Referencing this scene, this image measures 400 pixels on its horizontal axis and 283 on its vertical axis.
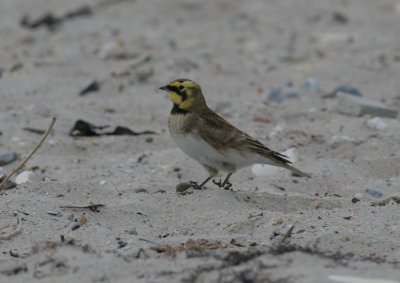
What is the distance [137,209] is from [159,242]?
26.4 inches

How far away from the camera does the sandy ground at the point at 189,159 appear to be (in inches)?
165

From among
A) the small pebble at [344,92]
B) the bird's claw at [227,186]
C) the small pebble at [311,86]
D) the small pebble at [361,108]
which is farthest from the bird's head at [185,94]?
the small pebble at [311,86]

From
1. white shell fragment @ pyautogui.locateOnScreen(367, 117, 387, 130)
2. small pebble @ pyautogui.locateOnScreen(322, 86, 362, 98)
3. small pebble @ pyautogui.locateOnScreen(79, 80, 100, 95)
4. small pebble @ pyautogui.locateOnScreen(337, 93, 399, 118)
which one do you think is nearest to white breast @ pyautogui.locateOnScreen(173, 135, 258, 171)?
white shell fragment @ pyautogui.locateOnScreen(367, 117, 387, 130)

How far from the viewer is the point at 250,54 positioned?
10.5 m

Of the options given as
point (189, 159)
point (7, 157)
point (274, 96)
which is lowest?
point (7, 157)

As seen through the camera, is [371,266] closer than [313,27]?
Yes

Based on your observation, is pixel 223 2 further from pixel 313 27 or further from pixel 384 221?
pixel 384 221

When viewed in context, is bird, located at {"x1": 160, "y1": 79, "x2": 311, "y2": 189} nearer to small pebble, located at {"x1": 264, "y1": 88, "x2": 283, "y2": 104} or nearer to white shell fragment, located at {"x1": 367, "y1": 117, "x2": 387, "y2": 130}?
white shell fragment, located at {"x1": 367, "y1": 117, "x2": 387, "y2": 130}

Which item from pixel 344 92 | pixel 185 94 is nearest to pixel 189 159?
pixel 185 94

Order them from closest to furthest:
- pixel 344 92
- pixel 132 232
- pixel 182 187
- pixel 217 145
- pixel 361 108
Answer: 1. pixel 132 232
2. pixel 182 187
3. pixel 217 145
4. pixel 361 108
5. pixel 344 92

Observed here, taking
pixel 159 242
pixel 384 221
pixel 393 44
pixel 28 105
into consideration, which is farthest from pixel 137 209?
pixel 393 44

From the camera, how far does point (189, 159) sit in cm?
674

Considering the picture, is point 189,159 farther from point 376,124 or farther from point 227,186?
point 376,124

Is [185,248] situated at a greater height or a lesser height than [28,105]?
greater
